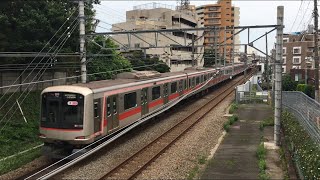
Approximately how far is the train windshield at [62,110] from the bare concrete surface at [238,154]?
4.73m

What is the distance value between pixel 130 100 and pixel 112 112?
7.01 ft

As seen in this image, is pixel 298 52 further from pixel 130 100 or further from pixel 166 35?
pixel 130 100

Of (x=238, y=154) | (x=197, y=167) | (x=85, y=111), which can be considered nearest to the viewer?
(x=197, y=167)

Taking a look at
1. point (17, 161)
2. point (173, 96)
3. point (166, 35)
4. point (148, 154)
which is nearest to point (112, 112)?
point (148, 154)

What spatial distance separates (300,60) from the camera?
69.1m

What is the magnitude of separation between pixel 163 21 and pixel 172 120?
50.2 m

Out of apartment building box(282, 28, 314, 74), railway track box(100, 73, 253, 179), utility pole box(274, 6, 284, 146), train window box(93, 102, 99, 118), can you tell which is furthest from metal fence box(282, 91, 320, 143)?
apartment building box(282, 28, 314, 74)

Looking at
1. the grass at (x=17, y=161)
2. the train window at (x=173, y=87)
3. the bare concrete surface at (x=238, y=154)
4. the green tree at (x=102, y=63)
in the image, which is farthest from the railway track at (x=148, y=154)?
the green tree at (x=102, y=63)

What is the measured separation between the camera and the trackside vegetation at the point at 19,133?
1294cm

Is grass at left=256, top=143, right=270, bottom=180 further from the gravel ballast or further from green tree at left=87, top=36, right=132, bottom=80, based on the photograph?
green tree at left=87, top=36, right=132, bottom=80

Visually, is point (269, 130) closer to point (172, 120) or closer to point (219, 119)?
point (219, 119)

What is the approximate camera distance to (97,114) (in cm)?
1323

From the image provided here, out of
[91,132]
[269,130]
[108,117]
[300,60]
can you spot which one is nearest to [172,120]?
[269,130]

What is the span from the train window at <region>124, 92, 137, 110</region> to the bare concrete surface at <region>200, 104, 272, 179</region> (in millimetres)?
4395
